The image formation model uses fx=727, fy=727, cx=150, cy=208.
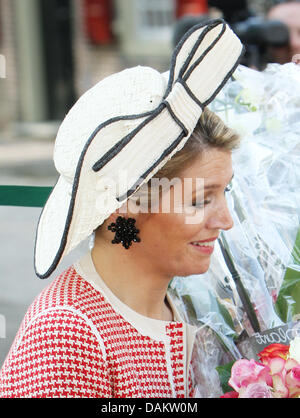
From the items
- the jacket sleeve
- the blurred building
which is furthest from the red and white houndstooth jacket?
the blurred building

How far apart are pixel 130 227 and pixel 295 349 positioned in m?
0.39

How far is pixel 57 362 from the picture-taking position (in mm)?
1285

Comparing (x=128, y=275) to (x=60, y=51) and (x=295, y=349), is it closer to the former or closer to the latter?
(x=295, y=349)

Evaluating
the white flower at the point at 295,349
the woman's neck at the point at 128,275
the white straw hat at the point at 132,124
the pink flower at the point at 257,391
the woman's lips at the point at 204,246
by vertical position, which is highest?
the white straw hat at the point at 132,124

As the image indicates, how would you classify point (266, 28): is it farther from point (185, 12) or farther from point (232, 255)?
point (185, 12)

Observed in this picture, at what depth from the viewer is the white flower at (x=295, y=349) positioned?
1316 millimetres

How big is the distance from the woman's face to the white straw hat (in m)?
0.10

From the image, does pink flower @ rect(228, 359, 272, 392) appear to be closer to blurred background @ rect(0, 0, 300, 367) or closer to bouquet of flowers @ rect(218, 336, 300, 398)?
bouquet of flowers @ rect(218, 336, 300, 398)

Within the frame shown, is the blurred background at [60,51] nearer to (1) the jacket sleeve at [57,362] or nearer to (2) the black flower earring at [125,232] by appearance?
(2) the black flower earring at [125,232]

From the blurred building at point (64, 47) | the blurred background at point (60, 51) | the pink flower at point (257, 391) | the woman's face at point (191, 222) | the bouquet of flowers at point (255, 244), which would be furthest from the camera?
the blurred building at point (64, 47)

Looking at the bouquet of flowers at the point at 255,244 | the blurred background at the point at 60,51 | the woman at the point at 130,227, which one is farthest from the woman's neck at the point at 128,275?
the blurred background at the point at 60,51

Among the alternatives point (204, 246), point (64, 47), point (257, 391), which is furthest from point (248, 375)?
point (64, 47)

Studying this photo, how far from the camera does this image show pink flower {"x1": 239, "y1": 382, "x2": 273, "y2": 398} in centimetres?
126

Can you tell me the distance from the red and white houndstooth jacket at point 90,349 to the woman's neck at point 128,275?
0.02 metres
